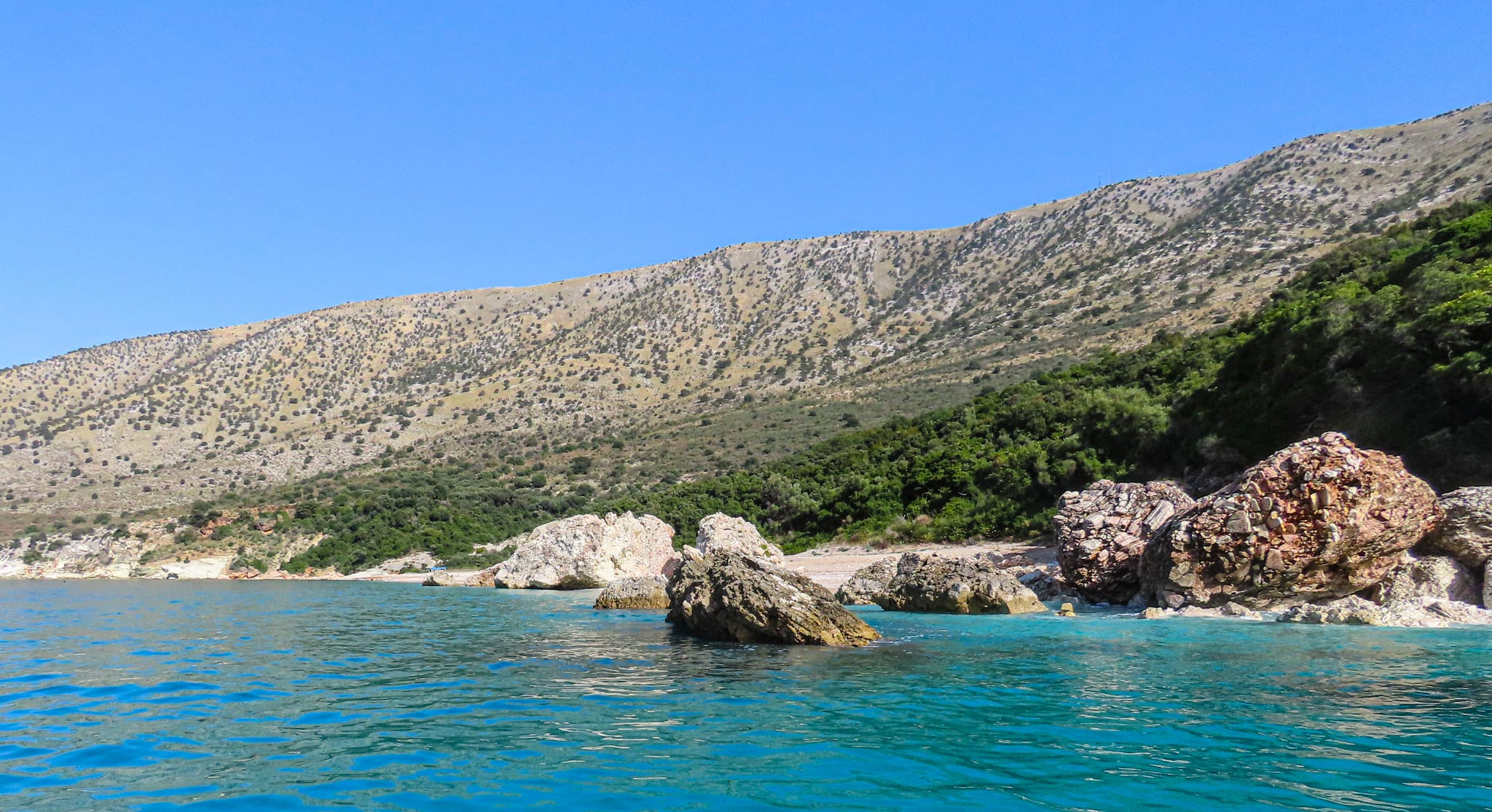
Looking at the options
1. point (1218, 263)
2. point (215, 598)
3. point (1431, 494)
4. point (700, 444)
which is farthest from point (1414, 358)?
point (1218, 263)

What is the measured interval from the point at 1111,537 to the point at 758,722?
15.9 metres

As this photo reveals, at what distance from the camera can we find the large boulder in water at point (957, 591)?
20.1 m

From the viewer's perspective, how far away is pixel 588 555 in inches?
1393

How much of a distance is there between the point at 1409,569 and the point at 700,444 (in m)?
56.0

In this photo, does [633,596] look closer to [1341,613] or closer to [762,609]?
[762,609]

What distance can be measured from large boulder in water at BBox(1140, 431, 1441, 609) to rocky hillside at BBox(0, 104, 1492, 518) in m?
46.3

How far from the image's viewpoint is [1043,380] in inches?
1859

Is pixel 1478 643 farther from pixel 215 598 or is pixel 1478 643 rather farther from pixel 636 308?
pixel 636 308

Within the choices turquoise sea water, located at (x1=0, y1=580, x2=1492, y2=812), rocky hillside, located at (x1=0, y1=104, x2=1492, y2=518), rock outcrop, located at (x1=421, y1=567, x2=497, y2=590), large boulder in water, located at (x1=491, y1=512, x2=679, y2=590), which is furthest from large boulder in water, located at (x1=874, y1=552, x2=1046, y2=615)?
rocky hillside, located at (x1=0, y1=104, x2=1492, y2=518)

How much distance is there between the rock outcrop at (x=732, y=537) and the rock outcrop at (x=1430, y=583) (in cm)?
2046

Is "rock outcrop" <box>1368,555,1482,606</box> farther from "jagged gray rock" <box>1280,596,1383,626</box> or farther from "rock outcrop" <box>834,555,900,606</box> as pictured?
"rock outcrop" <box>834,555,900,606</box>

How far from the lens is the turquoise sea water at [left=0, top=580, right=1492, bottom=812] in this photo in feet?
19.5

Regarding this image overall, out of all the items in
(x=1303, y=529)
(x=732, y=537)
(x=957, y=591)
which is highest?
(x=1303, y=529)

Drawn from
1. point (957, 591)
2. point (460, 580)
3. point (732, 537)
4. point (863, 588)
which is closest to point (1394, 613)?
point (957, 591)
